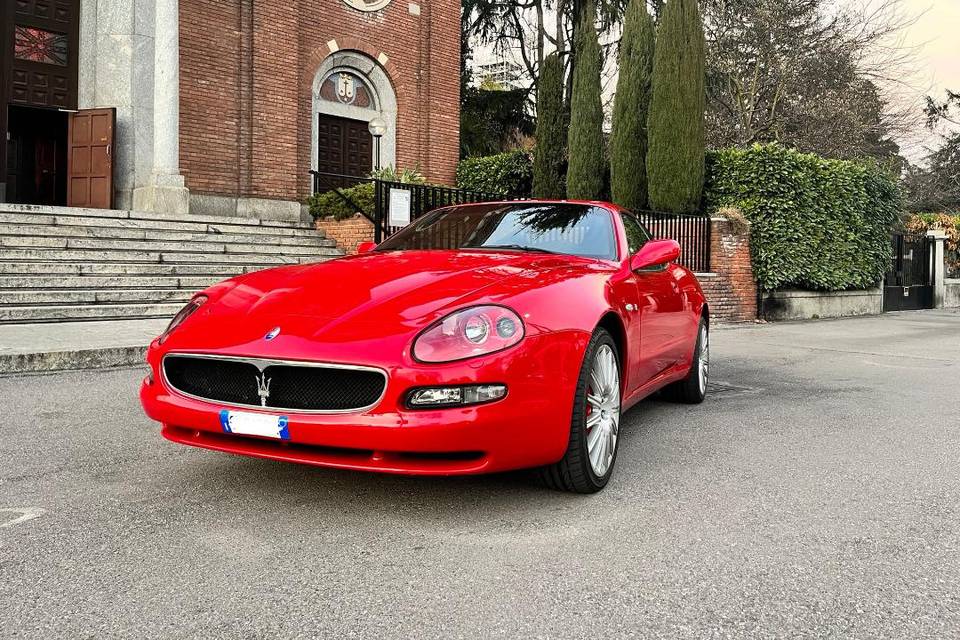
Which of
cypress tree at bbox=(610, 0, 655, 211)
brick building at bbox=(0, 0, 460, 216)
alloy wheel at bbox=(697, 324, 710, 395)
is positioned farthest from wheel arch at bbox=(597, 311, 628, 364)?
brick building at bbox=(0, 0, 460, 216)

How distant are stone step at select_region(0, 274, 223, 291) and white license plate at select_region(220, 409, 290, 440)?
8517mm

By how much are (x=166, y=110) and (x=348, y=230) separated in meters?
4.50

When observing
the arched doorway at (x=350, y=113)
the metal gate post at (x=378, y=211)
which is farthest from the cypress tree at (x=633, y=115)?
the arched doorway at (x=350, y=113)

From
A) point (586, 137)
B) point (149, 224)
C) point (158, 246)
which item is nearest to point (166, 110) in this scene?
point (149, 224)

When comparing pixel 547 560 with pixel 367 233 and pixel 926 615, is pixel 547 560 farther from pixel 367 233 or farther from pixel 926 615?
pixel 367 233

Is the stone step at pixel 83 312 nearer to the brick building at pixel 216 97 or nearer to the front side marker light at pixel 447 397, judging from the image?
the brick building at pixel 216 97

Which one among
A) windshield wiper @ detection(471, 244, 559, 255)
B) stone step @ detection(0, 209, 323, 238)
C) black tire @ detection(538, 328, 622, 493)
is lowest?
black tire @ detection(538, 328, 622, 493)

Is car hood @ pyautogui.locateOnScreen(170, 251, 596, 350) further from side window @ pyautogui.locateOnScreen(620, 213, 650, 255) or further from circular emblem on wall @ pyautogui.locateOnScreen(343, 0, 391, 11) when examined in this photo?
circular emblem on wall @ pyautogui.locateOnScreen(343, 0, 391, 11)

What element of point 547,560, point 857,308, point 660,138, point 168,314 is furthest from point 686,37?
point 547,560

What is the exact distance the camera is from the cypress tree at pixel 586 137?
59.5 ft

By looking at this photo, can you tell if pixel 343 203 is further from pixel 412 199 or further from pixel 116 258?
pixel 116 258

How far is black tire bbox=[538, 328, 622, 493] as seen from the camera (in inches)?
130

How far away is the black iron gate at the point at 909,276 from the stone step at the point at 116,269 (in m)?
16.4

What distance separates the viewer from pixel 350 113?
2072 centimetres
